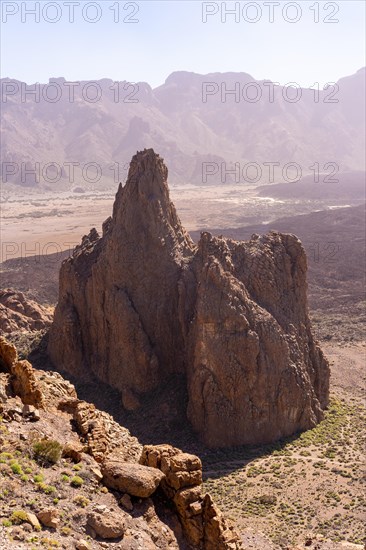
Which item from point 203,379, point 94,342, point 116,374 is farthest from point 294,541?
point 94,342

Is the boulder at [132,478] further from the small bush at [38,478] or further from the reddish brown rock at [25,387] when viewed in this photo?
the reddish brown rock at [25,387]

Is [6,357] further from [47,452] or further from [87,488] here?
[87,488]

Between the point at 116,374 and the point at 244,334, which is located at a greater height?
the point at 244,334

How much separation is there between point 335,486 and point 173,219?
22.9 m

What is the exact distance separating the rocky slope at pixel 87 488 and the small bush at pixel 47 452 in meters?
0.03

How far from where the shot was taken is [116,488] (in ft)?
52.7

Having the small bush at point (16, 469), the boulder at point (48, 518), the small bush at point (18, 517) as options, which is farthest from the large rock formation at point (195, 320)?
the small bush at point (18, 517)

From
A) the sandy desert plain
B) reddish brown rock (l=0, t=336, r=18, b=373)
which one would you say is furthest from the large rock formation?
reddish brown rock (l=0, t=336, r=18, b=373)

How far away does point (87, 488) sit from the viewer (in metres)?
15.7

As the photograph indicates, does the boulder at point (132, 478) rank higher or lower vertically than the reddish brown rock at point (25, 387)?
lower

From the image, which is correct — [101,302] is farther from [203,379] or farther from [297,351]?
[297,351]

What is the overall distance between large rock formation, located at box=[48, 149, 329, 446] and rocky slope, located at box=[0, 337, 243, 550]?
16940mm

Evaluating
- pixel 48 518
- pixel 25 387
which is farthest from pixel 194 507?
pixel 25 387

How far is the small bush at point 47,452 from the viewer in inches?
638
